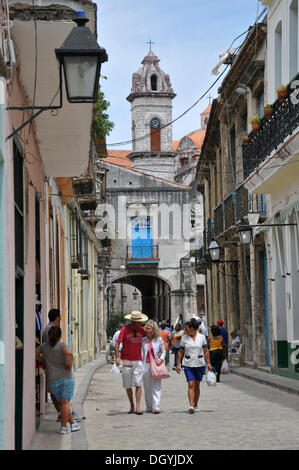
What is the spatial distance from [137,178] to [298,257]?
38337 millimetres

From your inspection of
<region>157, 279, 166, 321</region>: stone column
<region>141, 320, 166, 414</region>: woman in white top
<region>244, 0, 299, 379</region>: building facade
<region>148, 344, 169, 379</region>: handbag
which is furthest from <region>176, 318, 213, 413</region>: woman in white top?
<region>157, 279, 166, 321</region>: stone column

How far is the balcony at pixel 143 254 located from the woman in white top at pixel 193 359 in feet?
127

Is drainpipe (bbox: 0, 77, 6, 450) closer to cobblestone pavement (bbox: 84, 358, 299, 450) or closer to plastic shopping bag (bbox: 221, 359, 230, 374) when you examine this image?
cobblestone pavement (bbox: 84, 358, 299, 450)

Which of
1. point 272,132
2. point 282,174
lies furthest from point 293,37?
point 282,174

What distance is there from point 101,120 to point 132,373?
1387 centimetres

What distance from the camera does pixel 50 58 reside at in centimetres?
822

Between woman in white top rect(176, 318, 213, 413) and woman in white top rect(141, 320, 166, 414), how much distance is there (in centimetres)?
36

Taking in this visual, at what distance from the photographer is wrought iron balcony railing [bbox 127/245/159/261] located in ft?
172

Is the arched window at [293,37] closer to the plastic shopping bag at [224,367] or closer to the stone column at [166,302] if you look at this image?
the plastic shopping bag at [224,367]

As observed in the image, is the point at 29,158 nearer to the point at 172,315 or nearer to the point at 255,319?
the point at 255,319

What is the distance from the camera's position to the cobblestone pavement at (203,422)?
950 cm

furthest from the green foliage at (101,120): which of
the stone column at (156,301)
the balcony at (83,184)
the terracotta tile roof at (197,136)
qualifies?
the terracotta tile roof at (197,136)

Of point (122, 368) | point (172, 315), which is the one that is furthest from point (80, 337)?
point (172, 315)

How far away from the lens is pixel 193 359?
13.2m
